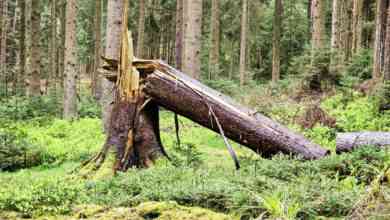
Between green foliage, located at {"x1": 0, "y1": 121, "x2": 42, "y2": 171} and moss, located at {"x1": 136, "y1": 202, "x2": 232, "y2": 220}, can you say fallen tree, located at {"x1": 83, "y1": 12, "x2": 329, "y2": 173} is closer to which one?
green foliage, located at {"x1": 0, "y1": 121, "x2": 42, "y2": 171}

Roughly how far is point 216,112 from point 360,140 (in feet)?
8.13

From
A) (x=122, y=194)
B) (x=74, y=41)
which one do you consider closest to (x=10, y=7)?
(x=74, y=41)

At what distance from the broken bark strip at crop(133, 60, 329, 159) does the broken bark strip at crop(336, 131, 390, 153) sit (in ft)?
1.37

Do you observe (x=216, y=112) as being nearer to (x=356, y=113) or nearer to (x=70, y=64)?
(x=356, y=113)

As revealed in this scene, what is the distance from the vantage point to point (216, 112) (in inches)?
347

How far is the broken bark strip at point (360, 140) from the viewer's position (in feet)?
27.8

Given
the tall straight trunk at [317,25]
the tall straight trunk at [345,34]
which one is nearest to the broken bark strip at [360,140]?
the tall straight trunk at [317,25]

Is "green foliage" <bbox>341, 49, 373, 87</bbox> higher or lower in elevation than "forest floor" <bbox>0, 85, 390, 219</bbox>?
higher

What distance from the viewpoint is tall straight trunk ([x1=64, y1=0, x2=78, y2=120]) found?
58.4ft

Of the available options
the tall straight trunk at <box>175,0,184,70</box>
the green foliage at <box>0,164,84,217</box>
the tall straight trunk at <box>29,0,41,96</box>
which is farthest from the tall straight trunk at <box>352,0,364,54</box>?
the green foliage at <box>0,164,84,217</box>

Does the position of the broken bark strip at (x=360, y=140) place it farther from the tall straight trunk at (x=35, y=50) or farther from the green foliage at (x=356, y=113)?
the tall straight trunk at (x=35, y=50)

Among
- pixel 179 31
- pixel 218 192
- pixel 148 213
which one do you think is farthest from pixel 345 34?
pixel 148 213

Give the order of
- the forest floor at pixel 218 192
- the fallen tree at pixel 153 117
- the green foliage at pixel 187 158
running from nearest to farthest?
1. the forest floor at pixel 218 192
2. the fallen tree at pixel 153 117
3. the green foliage at pixel 187 158

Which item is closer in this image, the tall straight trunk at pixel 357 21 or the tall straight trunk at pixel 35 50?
the tall straight trunk at pixel 35 50
